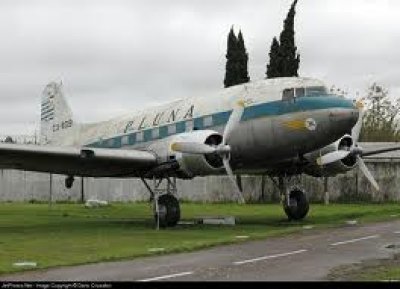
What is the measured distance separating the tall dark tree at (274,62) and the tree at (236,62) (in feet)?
7.04

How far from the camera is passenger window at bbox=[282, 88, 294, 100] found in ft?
73.0

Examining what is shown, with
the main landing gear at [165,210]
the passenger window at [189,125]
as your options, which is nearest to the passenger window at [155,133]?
the passenger window at [189,125]

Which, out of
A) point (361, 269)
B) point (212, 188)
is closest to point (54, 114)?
point (212, 188)

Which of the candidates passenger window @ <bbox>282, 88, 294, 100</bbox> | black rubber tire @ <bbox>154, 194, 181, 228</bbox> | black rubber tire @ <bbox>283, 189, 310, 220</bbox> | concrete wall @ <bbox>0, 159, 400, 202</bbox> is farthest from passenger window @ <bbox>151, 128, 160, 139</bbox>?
concrete wall @ <bbox>0, 159, 400, 202</bbox>

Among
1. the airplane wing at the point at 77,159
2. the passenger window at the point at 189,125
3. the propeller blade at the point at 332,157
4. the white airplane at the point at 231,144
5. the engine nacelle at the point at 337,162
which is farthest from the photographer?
the engine nacelle at the point at 337,162

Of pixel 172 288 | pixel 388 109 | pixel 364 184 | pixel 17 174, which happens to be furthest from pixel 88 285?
pixel 388 109

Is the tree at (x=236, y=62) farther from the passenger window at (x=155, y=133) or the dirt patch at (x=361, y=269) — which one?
the dirt patch at (x=361, y=269)

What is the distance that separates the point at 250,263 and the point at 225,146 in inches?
326

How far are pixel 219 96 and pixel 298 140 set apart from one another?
3.43 metres

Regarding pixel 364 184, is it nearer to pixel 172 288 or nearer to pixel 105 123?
pixel 105 123

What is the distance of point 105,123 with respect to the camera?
29500 millimetres

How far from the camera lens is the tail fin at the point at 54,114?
3281cm

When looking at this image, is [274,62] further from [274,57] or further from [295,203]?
[295,203]

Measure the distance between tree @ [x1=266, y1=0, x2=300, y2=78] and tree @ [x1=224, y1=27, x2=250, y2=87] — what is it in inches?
85.9
